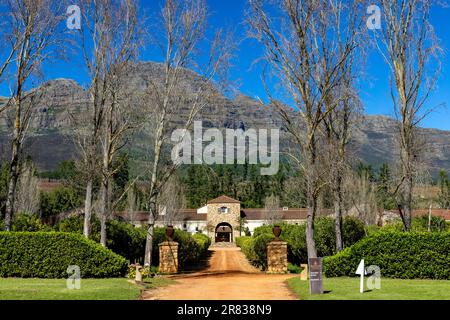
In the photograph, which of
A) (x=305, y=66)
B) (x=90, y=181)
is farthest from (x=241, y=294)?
(x=90, y=181)

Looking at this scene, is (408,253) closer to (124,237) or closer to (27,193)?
(124,237)

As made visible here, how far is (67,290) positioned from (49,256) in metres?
4.58

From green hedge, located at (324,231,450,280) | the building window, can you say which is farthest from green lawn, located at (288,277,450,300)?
the building window

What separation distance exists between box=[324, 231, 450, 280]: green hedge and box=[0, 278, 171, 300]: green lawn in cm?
771

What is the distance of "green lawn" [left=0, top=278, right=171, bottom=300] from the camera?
11.8 m

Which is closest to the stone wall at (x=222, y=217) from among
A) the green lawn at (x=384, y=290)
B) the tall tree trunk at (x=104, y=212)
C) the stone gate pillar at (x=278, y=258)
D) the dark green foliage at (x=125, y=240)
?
the dark green foliage at (x=125, y=240)

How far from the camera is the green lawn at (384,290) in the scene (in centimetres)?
1200

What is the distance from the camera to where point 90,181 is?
20031mm

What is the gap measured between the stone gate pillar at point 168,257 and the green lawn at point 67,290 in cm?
561

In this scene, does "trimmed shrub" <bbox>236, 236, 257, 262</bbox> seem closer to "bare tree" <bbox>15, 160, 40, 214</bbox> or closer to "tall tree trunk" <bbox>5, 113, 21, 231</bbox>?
"tall tree trunk" <bbox>5, 113, 21, 231</bbox>
